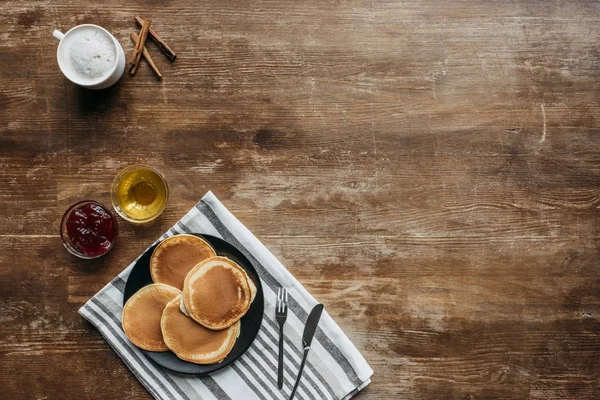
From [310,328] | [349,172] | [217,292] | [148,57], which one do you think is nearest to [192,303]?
[217,292]

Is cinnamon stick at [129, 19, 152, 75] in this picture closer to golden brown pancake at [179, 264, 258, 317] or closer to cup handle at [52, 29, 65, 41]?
cup handle at [52, 29, 65, 41]

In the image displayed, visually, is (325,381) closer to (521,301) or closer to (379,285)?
(379,285)

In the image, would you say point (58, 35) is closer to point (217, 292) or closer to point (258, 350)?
point (217, 292)

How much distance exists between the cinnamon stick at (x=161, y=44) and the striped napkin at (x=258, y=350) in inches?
17.7

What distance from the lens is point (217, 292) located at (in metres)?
1.58

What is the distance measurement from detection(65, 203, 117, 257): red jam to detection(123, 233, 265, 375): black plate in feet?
0.40

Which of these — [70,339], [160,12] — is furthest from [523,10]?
[70,339]

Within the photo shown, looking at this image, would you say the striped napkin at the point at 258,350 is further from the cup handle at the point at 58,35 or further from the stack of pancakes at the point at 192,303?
the cup handle at the point at 58,35

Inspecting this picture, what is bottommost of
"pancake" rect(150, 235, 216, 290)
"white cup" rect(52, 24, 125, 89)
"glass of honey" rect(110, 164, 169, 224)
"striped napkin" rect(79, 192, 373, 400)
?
"striped napkin" rect(79, 192, 373, 400)

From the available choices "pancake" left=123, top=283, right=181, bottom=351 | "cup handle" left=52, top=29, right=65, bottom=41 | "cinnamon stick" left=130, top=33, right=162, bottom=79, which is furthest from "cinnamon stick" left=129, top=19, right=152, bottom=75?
"pancake" left=123, top=283, right=181, bottom=351

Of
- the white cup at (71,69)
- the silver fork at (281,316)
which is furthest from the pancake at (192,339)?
the white cup at (71,69)

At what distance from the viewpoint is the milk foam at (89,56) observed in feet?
5.22

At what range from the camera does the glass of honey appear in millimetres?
1633

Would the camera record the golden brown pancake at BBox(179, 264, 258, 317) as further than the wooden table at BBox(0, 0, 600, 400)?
No
